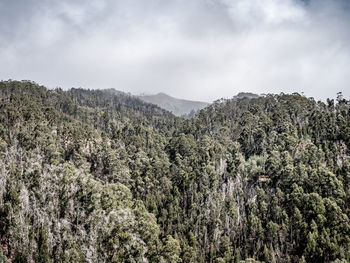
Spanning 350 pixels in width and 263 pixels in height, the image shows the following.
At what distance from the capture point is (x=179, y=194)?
6184cm

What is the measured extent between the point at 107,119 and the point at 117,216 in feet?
301

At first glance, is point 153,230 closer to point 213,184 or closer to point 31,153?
point 213,184

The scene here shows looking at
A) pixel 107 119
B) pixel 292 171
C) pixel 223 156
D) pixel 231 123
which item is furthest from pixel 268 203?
pixel 107 119

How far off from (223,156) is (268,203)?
72.4 feet

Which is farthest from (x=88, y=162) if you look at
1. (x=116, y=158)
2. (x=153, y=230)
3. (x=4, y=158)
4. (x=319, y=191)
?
(x=319, y=191)

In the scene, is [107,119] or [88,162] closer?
[88,162]

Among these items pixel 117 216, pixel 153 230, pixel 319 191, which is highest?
pixel 319 191

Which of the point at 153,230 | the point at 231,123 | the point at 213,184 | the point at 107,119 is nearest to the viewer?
the point at 153,230

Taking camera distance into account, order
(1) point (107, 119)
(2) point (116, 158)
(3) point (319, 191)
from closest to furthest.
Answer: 1. (3) point (319, 191)
2. (2) point (116, 158)
3. (1) point (107, 119)

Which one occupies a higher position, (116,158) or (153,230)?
(116,158)

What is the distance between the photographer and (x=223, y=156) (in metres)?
74.2

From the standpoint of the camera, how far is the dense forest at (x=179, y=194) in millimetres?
37541

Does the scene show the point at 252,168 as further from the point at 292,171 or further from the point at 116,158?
the point at 116,158

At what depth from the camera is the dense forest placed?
37.5m
